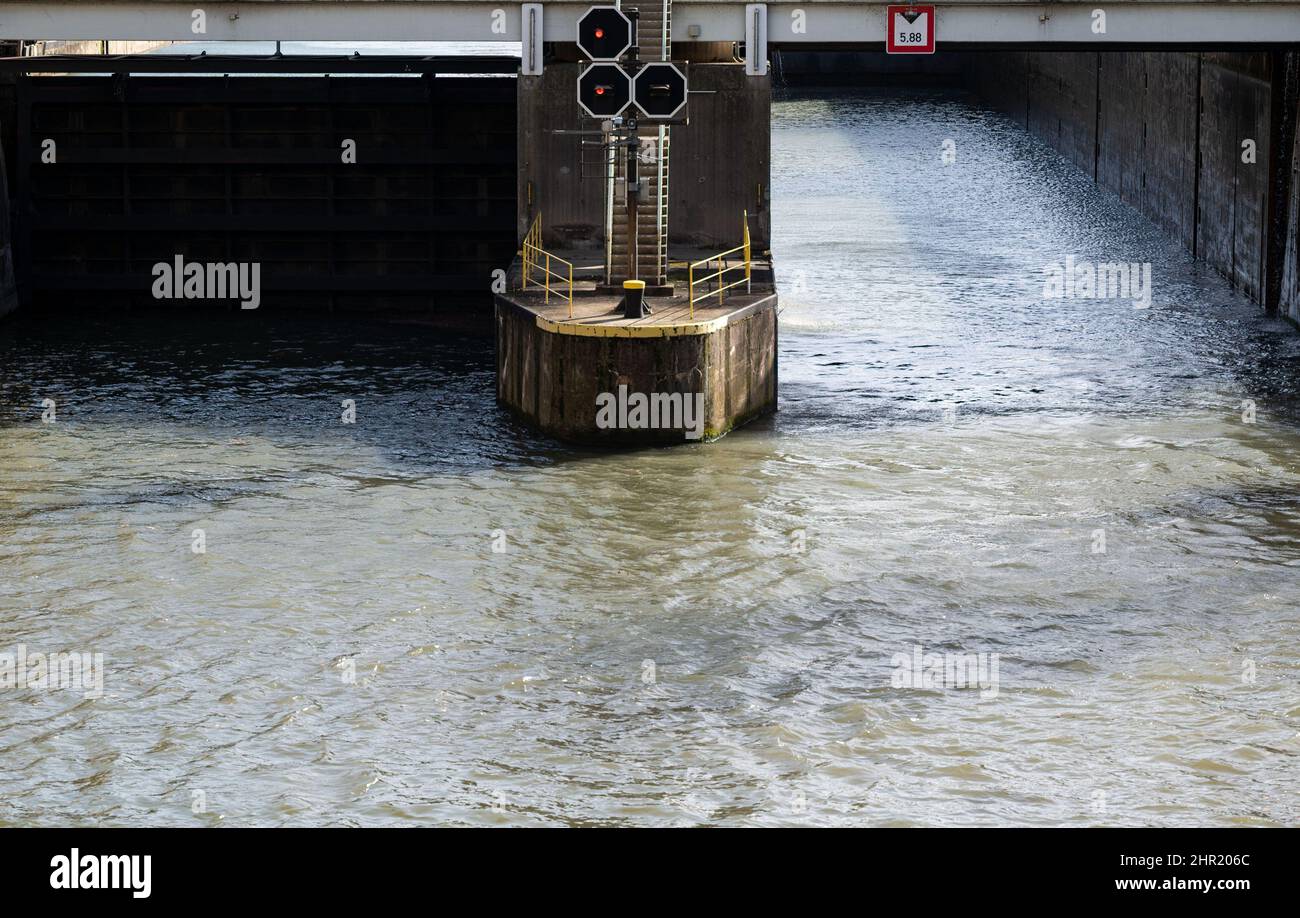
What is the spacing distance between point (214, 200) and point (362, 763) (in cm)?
2358

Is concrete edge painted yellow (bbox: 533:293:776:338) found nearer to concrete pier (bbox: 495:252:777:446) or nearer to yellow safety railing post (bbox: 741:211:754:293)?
concrete pier (bbox: 495:252:777:446)

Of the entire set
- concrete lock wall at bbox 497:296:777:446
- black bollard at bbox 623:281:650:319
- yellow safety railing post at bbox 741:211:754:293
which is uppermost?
yellow safety railing post at bbox 741:211:754:293

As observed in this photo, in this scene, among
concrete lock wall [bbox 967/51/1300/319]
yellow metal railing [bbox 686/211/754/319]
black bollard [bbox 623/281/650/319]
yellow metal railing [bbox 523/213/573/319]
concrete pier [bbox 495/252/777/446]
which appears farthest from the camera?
concrete lock wall [bbox 967/51/1300/319]

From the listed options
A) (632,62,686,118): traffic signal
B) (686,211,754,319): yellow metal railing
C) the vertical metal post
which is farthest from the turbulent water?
(632,62,686,118): traffic signal

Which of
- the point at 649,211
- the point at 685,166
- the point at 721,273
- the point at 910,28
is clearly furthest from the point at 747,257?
the point at 910,28

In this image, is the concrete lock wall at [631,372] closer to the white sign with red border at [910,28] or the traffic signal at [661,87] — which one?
the traffic signal at [661,87]

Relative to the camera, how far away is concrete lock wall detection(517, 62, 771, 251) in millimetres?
31062

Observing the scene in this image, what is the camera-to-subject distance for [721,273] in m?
27.4

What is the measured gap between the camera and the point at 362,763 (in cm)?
1502

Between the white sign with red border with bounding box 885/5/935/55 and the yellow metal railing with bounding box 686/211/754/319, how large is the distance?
378 cm

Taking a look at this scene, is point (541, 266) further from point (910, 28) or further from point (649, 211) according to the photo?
point (910, 28)

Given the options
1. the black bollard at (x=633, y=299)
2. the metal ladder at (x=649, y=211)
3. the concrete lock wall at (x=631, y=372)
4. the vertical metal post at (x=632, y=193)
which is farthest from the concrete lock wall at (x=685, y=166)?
the black bollard at (x=633, y=299)

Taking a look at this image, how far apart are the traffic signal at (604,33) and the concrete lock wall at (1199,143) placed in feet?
48.2

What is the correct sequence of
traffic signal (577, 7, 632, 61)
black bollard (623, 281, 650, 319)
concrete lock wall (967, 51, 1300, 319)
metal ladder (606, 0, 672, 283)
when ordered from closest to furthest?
traffic signal (577, 7, 632, 61) → black bollard (623, 281, 650, 319) → metal ladder (606, 0, 672, 283) → concrete lock wall (967, 51, 1300, 319)
